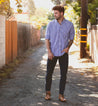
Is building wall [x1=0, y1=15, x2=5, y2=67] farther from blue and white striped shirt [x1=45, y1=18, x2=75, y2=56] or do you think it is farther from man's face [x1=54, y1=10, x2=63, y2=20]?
man's face [x1=54, y1=10, x2=63, y2=20]

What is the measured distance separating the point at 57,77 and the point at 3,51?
2.90 metres

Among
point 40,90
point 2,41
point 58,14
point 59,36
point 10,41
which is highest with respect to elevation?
point 58,14

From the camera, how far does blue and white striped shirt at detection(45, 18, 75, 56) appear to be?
5.03m

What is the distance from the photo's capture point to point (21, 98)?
5453 mm

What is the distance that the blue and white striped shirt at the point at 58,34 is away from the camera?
5027 millimetres

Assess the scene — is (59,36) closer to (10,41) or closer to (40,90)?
(40,90)

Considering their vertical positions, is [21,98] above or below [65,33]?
below

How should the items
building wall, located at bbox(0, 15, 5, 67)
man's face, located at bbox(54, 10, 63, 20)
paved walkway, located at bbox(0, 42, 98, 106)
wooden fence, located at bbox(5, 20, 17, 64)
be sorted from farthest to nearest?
wooden fence, located at bbox(5, 20, 17, 64), building wall, located at bbox(0, 15, 5, 67), paved walkway, located at bbox(0, 42, 98, 106), man's face, located at bbox(54, 10, 63, 20)

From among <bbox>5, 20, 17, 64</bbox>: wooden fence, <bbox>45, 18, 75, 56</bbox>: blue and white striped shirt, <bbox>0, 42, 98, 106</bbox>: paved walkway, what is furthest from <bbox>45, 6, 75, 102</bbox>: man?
<bbox>5, 20, 17, 64</bbox>: wooden fence

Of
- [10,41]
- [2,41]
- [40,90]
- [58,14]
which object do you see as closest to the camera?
[58,14]

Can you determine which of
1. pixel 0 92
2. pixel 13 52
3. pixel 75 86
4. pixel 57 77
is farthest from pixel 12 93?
pixel 13 52

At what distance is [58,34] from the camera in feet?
16.5

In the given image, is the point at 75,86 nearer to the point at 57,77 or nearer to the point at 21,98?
the point at 57,77

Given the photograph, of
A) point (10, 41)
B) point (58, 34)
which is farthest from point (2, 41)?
point (58, 34)
